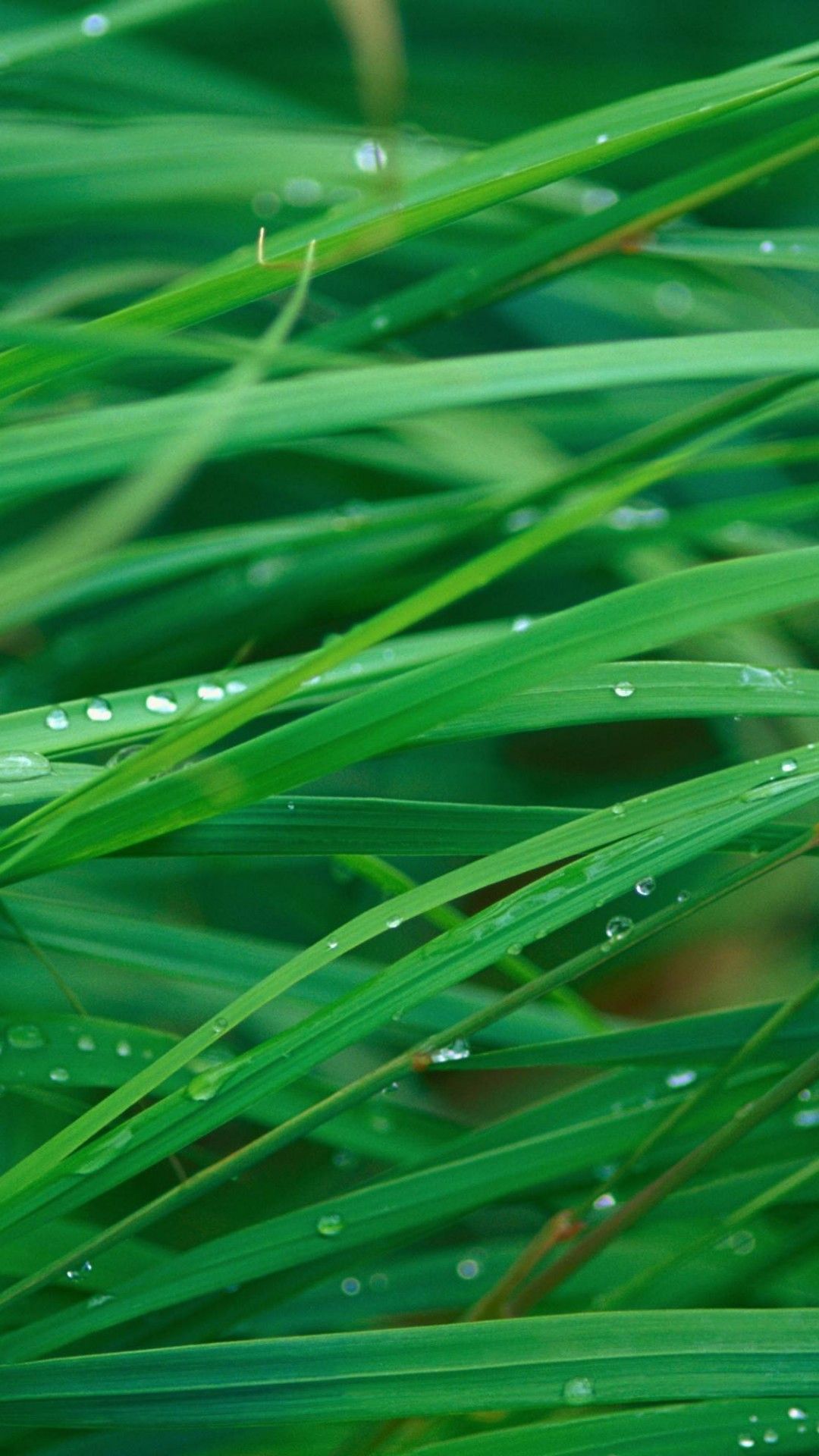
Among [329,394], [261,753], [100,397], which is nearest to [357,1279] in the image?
[261,753]

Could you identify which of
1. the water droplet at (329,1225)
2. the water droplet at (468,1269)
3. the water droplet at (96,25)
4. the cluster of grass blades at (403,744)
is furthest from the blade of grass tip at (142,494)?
the water droplet at (468,1269)

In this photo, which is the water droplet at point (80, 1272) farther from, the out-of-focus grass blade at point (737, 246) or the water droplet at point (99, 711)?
the out-of-focus grass blade at point (737, 246)

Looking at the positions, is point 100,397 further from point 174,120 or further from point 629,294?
point 629,294

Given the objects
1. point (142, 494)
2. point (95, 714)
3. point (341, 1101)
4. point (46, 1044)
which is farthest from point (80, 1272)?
point (142, 494)

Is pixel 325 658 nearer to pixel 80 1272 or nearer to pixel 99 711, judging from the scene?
pixel 99 711

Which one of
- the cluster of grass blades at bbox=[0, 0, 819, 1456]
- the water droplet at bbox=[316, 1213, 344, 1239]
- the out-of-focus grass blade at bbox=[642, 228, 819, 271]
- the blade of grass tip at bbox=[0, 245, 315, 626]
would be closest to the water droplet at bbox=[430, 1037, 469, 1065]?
the cluster of grass blades at bbox=[0, 0, 819, 1456]

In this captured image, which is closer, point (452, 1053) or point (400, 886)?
point (452, 1053)
